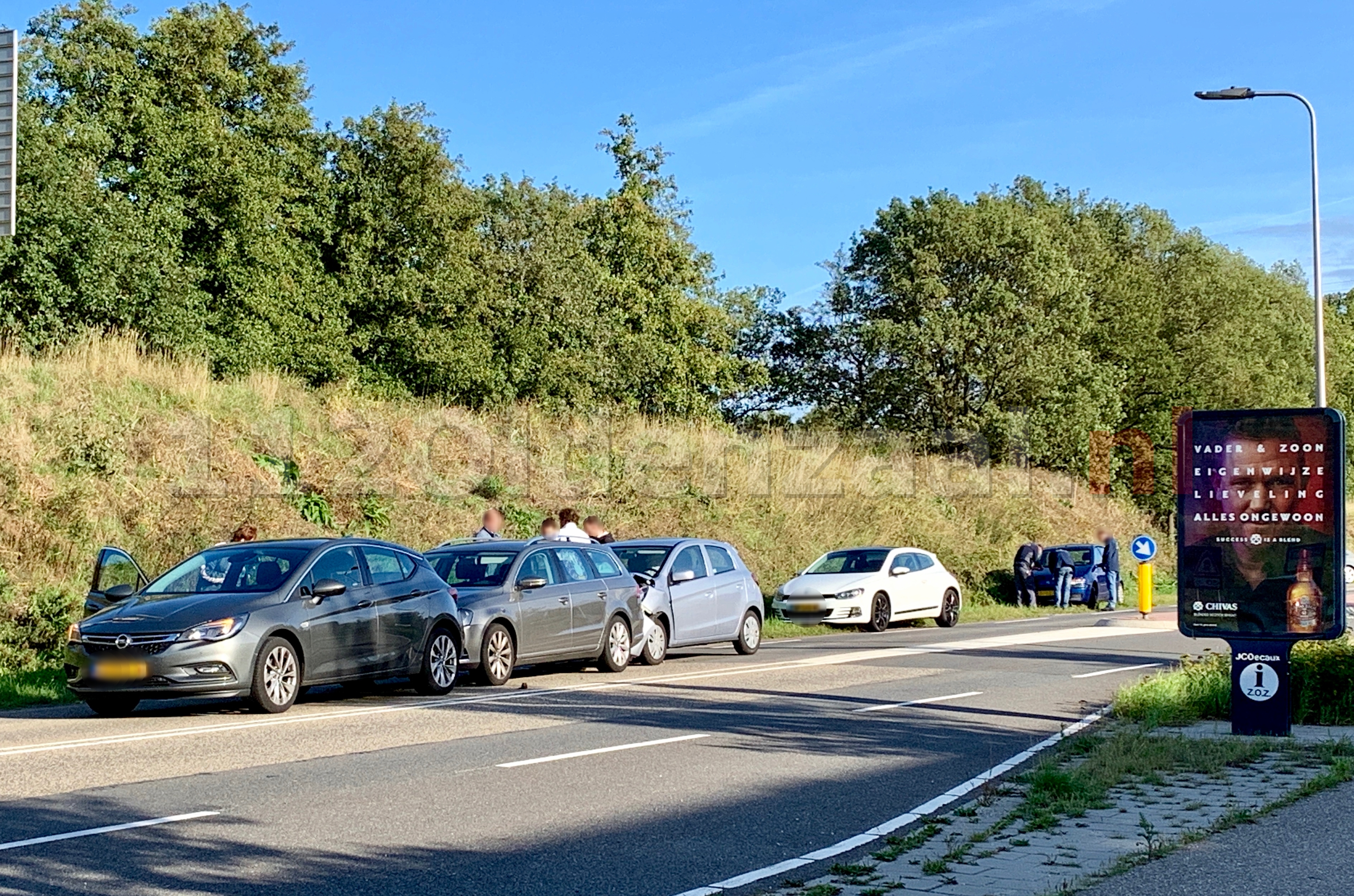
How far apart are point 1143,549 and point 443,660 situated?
711 inches

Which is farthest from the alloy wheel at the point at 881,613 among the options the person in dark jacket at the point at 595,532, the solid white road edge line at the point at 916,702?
the solid white road edge line at the point at 916,702

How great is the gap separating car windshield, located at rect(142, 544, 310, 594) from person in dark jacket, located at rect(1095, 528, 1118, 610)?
27101 millimetres

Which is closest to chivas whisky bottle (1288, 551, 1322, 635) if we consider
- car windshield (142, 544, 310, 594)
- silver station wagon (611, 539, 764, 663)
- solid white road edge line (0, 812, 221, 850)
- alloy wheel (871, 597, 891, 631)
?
solid white road edge line (0, 812, 221, 850)

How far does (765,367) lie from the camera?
56438mm

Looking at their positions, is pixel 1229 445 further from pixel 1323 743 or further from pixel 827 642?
pixel 827 642

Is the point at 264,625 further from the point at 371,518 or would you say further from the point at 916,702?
the point at 371,518

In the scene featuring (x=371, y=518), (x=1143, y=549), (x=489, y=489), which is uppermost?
(x=489, y=489)

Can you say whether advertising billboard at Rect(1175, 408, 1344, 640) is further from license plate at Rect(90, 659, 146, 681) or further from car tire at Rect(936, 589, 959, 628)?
car tire at Rect(936, 589, 959, 628)

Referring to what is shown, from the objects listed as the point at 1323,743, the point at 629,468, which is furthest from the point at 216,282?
the point at 1323,743

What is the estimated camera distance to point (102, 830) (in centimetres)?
791

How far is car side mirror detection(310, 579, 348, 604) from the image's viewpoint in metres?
13.9

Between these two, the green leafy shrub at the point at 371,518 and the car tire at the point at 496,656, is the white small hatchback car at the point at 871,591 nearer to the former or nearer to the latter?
the green leafy shrub at the point at 371,518

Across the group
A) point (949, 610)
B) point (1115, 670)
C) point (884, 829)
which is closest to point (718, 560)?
point (1115, 670)

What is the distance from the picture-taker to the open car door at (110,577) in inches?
580
